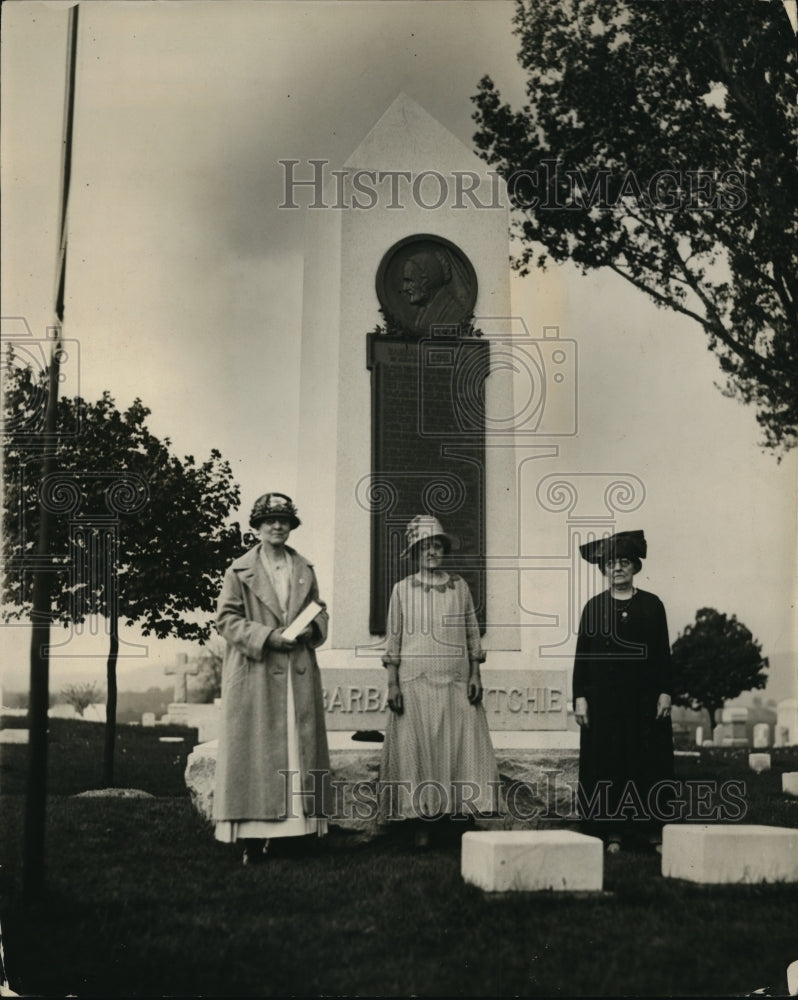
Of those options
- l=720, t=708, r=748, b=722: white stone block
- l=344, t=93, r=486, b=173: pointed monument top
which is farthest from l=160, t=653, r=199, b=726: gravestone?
l=720, t=708, r=748, b=722: white stone block

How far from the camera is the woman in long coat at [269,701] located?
21.5 feet

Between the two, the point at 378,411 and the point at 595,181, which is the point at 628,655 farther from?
the point at 595,181

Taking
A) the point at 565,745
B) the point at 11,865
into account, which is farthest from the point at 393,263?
the point at 11,865

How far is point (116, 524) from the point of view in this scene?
7.84 metres

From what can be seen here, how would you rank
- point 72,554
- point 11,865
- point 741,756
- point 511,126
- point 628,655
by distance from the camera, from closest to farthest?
point 11,865 < point 628,655 < point 72,554 < point 511,126 < point 741,756

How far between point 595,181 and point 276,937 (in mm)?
5788

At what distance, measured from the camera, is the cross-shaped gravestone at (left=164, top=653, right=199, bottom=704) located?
378 inches

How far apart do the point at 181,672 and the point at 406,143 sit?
15.1ft

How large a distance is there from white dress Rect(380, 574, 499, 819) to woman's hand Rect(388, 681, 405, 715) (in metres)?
0.03

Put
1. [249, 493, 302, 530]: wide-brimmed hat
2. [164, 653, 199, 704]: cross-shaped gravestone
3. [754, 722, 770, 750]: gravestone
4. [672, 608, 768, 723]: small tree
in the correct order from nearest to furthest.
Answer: [249, 493, 302, 530]: wide-brimmed hat
[164, 653, 199, 704]: cross-shaped gravestone
[672, 608, 768, 723]: small tree
[754, 722, 770, 750]: gravestone

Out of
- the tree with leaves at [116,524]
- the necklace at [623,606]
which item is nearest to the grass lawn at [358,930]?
the necklace at [623,606]

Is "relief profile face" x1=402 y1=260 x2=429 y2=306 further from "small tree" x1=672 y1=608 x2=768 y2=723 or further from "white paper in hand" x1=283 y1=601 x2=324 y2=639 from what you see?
"small tree" x1=672 y1=608 x2=768 y2=723

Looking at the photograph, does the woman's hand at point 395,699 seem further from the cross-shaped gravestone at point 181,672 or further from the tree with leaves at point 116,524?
the cross-shaped gravestone at point 181,672

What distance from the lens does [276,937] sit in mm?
5715
